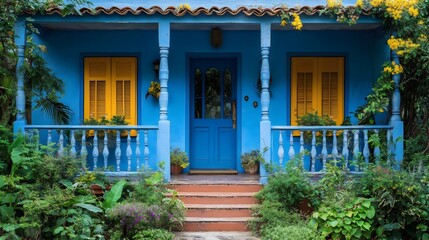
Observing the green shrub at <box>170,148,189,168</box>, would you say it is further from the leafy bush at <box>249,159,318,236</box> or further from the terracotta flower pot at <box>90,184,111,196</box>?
the leafy bush at <box>249,159,318,236</box>

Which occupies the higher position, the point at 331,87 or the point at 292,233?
the point at 331,87

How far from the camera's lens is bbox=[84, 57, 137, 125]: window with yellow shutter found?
30.0 feet

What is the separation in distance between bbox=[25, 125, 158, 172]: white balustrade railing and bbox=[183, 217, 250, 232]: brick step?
4.29ft

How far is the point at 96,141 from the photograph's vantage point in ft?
25.2

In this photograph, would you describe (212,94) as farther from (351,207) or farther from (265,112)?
(351,207)

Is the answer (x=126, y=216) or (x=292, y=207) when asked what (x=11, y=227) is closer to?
(x=126, y=216)

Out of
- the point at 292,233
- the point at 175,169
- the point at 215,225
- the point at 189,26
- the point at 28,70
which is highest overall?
the point at 189,26

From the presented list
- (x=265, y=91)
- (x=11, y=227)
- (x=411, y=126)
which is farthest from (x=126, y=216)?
(x=411, y=126)

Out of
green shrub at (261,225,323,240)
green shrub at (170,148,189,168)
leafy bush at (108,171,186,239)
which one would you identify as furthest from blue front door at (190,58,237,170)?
green shrub at (261,225,323,240)

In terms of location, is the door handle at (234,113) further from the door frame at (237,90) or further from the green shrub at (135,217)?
the green shrub at (135,217)

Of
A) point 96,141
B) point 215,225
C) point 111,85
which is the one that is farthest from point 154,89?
point 215,225

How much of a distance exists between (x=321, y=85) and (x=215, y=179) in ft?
9.71

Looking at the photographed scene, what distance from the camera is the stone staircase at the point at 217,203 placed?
7.01 m

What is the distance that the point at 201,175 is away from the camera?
8.76 m
